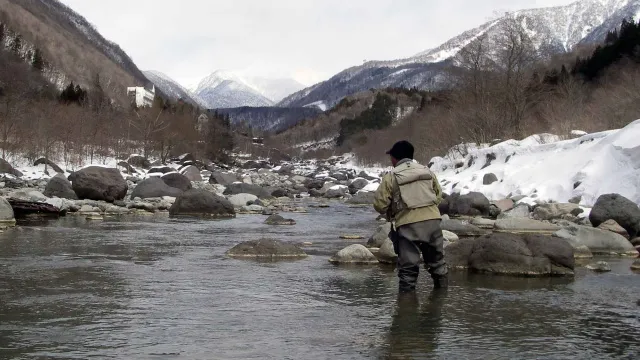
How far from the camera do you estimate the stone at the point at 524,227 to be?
12602 mm

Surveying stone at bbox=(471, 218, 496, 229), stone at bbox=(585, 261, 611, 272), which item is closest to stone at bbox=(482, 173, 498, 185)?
stone at bbox=(471, 218, 496, 229)

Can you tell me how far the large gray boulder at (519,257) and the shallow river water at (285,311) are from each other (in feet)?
1.12

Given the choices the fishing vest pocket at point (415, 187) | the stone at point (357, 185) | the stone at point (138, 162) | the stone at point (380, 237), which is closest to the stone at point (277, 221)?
the stone at point (380, 237)

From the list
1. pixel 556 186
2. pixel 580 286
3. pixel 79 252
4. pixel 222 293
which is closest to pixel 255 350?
pixel 222 293

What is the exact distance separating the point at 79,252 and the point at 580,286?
300 inches

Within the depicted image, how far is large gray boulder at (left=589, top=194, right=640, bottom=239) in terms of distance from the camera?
13.5 metres

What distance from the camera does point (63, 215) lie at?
17.6 m

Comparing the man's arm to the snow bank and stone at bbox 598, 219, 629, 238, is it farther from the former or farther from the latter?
the snow bank

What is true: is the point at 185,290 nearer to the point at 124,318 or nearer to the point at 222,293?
the point at 222,293

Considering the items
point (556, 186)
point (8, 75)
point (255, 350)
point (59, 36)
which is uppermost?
point (59, 36)

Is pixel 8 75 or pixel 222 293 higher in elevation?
pixel 8 75

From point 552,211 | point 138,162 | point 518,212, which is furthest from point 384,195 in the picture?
point 138,162

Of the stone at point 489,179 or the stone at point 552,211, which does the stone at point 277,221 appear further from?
the stone at point 489,179

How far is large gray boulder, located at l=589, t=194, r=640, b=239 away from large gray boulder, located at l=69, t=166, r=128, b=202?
1590 centimetres
